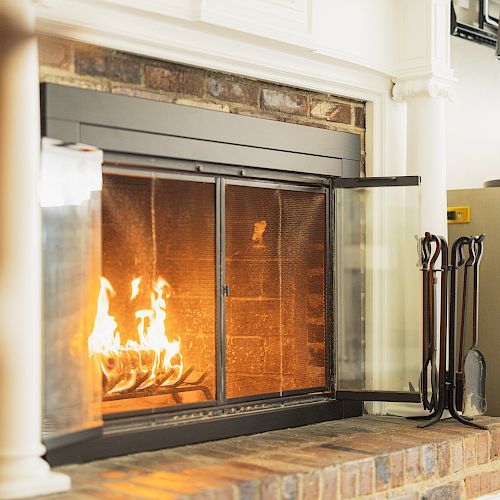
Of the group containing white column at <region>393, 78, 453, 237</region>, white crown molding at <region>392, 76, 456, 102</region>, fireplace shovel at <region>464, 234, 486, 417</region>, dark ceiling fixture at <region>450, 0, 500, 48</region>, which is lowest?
fireplace shovel at <region>464, 234, 486, 417</region>

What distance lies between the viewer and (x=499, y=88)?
4.86 m

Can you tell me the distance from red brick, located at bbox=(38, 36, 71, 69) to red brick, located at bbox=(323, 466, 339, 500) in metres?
1.41

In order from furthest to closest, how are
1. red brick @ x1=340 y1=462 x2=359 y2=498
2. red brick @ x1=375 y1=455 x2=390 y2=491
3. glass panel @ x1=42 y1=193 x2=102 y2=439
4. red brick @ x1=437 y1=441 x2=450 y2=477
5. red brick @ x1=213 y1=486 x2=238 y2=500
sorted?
1. red brick @ x1=437 y1=441 x2=450 y2=477
2. red brick @ x1=375 y1=455 x2=390 y2=491
3. red brick @ x1=340 y1=462 x2=359 y2=498
4. glass panel @ x1=42 y1=193 x2=102 y2=439
5. red brick @ x1=213 y1=486 x2=238 y2=500

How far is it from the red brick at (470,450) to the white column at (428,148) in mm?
837

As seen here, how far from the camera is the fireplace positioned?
296cm

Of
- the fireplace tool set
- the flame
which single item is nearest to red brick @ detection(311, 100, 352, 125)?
the fireplace tool set

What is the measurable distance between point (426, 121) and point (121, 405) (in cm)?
168

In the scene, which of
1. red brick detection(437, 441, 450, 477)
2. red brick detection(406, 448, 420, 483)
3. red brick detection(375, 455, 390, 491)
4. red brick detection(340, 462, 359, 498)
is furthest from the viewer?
red brick detection(437, 441, 450, 477)

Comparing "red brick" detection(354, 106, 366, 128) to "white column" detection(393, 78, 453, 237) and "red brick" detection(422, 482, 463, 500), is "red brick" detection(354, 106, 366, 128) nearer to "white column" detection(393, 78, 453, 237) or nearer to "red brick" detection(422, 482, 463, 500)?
"white column" detection(393, 78, 453, 237)

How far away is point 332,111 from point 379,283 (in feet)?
2.24

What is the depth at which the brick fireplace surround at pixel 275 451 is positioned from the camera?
8.89 feet

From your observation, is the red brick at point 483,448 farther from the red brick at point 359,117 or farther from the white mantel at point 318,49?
the red brick at point 359,117

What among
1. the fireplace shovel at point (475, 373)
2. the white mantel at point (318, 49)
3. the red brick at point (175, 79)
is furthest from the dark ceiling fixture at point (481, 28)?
the red brick at point (175, 79)

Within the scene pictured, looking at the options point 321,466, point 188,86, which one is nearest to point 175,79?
point 188,86
